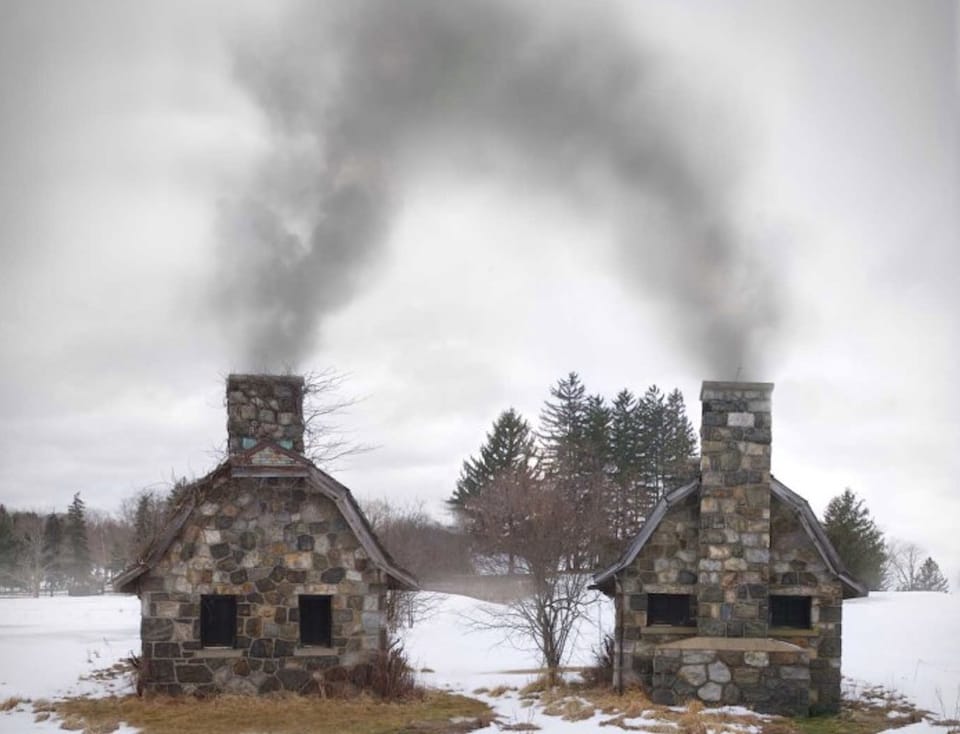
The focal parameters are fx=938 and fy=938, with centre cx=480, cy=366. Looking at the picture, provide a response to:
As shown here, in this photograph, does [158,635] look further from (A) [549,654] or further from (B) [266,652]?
(A) [549,654]

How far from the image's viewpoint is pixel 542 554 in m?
23.3

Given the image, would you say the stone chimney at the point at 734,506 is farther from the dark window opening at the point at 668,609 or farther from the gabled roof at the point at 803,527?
A: the dark window opening at the point at 668,609

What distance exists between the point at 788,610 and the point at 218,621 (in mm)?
9289

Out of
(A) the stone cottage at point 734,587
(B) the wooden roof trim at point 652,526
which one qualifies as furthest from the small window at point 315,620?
(A) the stone cottage at point 734,587

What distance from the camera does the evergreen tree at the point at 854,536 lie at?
33.7 meters

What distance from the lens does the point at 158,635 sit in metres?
14.6

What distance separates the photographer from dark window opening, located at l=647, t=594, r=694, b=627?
15.5 meters

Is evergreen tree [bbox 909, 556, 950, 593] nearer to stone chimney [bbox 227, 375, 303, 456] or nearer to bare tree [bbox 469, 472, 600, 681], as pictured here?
bare tree [bbox 469, 472, 600, 681]

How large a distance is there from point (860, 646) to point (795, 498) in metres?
11.0

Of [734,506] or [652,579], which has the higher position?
[734,506]

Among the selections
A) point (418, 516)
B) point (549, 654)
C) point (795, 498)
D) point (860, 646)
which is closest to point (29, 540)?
point (418, 516)

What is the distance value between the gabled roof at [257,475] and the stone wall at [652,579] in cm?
376

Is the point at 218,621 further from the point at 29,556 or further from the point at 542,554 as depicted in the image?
the point at 29,556

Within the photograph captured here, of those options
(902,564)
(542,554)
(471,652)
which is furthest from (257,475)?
(902,564)
